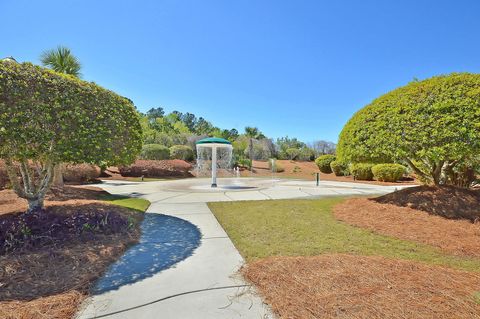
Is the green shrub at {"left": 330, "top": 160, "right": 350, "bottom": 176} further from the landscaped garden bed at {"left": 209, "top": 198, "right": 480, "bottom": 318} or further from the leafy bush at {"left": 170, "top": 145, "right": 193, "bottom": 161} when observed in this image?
the landscaped garden bed at {"left": 209, "top": 198, "right": 480, "bottom": 318}

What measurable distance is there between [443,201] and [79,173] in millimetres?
18740

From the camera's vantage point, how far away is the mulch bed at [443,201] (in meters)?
7.10

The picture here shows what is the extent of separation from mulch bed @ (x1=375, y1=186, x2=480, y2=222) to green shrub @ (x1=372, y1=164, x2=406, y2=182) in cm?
1437

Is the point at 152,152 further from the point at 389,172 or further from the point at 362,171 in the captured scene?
the point at 389,172

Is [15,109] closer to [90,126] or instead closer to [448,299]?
[90,126]

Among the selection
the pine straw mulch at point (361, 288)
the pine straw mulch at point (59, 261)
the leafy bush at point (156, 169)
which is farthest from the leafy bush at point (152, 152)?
the pine straw mulch at point (361, 288)

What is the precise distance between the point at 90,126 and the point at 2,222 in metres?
2.58

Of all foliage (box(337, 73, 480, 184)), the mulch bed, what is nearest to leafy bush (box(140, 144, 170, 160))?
foliage (box(337, 73, 480, 184))

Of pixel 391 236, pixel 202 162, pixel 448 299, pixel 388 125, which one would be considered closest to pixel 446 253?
pixel 391 236

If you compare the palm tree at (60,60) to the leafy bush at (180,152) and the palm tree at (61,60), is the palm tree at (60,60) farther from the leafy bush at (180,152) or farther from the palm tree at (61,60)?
the leafy bush at (180,152)

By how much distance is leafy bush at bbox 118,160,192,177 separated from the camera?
2336 centimetres

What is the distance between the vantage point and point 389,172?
21.7 metres

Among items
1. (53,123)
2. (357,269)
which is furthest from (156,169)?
(357,269)

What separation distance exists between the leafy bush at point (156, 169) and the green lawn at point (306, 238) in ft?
55.9
